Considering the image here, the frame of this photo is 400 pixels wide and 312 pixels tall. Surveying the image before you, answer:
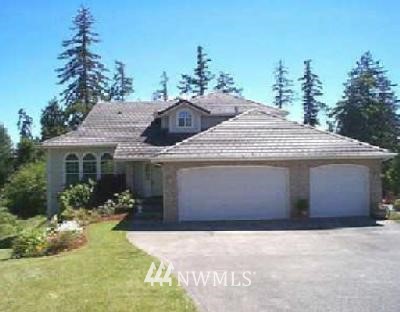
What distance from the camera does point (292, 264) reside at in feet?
40.5

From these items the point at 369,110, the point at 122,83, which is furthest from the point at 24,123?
the point at 369,110

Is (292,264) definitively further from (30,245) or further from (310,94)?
(310,94)

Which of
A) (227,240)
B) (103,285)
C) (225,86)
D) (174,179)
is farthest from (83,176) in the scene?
(225,86)

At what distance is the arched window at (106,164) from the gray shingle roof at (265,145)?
25.5ft

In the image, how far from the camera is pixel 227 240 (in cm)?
1656

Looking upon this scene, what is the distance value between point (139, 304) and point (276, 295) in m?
2.35

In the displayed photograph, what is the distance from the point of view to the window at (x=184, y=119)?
29266 mm

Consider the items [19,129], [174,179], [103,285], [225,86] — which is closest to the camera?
[103,285]

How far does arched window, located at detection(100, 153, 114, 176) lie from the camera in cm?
2885

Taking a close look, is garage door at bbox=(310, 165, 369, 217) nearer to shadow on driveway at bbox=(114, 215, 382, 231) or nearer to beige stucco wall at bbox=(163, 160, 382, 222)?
beige stucco wall at bbox=(163, 160, 382, 222)

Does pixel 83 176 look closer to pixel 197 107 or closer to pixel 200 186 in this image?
pixel 197 107

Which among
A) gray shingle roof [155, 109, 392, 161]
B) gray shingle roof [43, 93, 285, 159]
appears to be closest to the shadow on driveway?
gray shingle roof [155, 109, 392, 161]

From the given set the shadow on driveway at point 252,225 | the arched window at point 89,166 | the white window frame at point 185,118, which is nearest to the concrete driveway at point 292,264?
the shadow on driveway at point 252,225

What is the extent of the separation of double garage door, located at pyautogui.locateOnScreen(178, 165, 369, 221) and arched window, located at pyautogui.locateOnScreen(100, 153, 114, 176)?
836 centimetres
